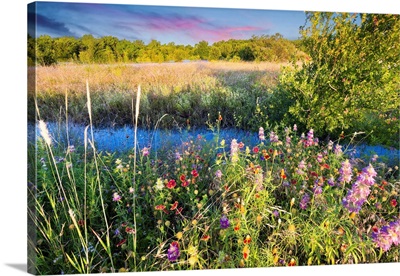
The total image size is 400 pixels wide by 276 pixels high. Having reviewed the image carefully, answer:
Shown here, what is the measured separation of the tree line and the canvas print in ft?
0.04

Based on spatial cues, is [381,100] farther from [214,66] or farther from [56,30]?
[56,30]

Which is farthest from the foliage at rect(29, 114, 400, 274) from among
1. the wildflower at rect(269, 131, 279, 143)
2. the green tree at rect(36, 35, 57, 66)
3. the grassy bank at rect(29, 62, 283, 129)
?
the green tree at rect(36, 35, 57, 66)

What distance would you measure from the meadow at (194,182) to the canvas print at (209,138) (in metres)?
0.01

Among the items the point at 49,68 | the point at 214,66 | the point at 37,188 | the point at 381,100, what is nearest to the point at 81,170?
the point at 37,188

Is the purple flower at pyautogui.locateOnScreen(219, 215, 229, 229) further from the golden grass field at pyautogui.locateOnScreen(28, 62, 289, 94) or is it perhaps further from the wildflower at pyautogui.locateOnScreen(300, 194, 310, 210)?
the golden grass field at pyautogui.locateOnScreen(28, 62, 289, 94)

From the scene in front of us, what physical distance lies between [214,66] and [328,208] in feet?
5.55

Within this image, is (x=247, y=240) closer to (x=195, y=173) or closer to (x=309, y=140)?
(x=195, y=173)

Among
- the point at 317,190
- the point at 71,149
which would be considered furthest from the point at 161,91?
the point at 317,190

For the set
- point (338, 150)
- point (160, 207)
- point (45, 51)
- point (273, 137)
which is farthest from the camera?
point (338, 150)

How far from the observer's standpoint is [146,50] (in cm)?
501

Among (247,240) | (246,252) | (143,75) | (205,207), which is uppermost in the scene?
(143,75)

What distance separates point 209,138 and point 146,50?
0.98 m

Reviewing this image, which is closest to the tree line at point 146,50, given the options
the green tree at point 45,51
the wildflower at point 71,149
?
the green tree at point 45,51

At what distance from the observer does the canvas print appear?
15.2 feet
